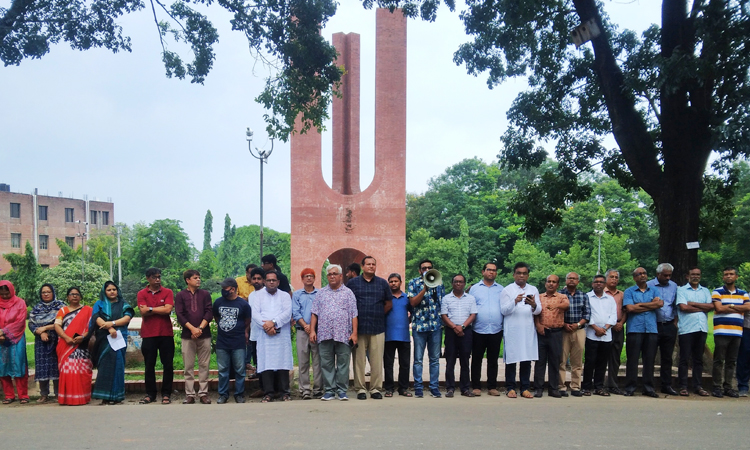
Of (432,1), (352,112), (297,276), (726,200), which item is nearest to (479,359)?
(432,1)

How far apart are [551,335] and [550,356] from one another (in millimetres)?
251

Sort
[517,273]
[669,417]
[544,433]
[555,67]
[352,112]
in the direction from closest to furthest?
[544,433] → [669,417] → [517,273] → [555,67] → [352,112]

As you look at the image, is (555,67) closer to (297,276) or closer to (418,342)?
(418,342)

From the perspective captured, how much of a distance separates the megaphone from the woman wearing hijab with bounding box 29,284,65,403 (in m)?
4.29

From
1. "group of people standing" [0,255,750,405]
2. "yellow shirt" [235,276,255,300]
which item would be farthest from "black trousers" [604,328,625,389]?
"yellow shirt" [235,276,255,300]

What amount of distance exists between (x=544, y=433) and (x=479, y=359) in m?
2.29

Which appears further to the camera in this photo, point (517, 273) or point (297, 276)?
point (297, 276)

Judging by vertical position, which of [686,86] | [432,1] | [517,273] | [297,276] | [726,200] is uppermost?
[432,1]

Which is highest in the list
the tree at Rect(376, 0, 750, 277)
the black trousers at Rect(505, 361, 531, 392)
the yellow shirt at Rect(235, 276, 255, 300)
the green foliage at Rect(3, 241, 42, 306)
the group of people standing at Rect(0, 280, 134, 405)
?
the tree at Rect(376, 0, 750, 277)

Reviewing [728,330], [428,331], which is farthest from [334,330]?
[728,330]

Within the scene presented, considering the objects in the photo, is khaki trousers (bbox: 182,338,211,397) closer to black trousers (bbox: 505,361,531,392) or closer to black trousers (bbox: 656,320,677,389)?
black trousers (bbox: 505,361,531,392)

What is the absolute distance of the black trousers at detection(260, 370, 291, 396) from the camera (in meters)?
7.38

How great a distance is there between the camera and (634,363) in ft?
25.4

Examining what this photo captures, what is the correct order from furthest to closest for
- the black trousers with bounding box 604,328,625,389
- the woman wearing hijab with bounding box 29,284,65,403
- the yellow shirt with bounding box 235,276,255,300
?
1. the yellow shirt with bounding box 235,276,255,300
2. the black trousers with bounding box 604,328,625,389
3. the woman wearing hijab with bounding box 29,284,65,403
